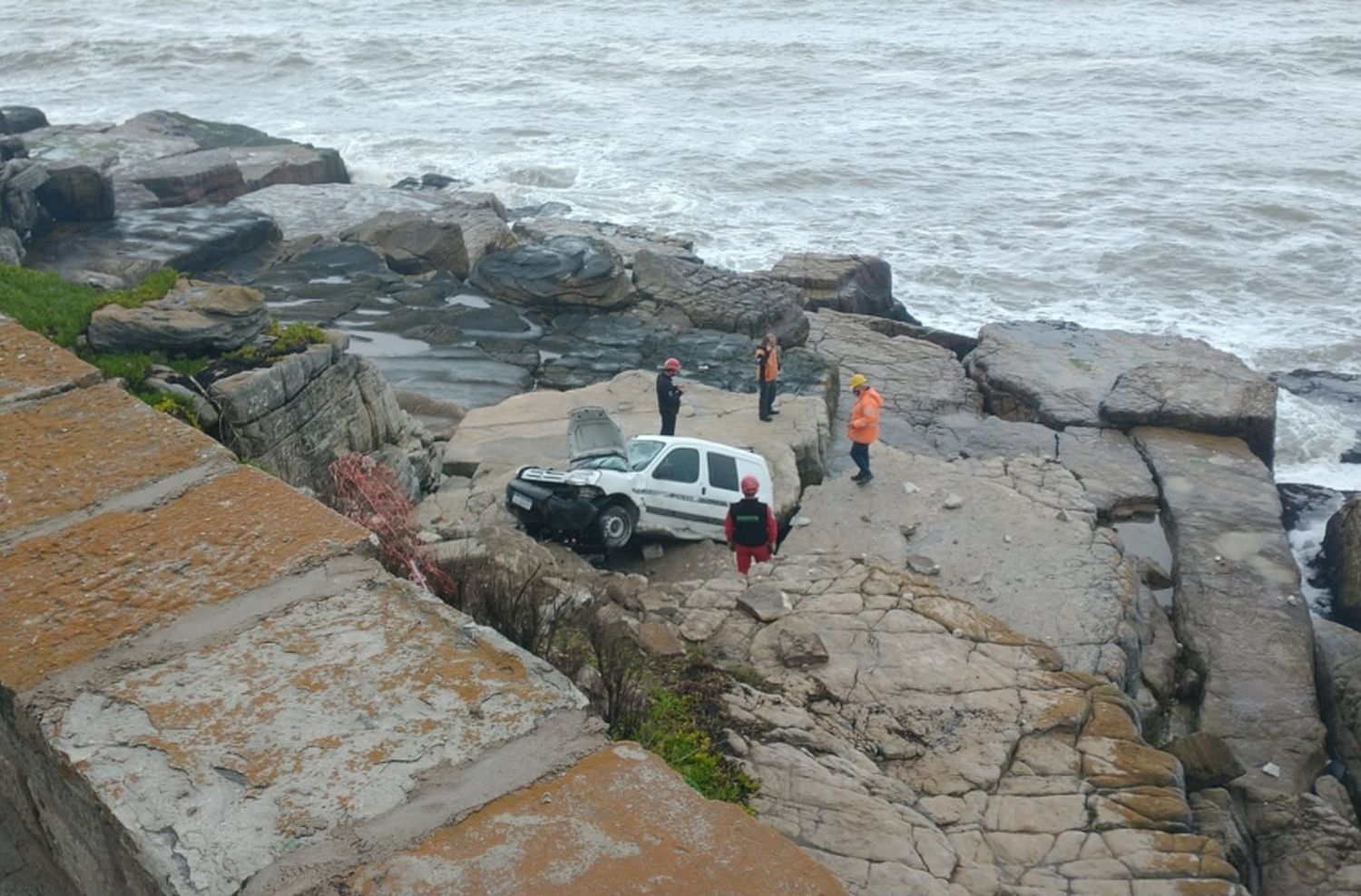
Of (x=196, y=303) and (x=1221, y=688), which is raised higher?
(x=196, y=303)

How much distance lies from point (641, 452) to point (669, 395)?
1.93 meters

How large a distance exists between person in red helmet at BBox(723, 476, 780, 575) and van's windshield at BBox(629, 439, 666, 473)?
183 cm

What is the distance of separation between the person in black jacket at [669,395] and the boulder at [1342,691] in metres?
8.00

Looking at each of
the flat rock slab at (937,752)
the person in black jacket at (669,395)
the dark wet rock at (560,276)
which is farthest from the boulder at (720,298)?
the flat rock slab at (937,752)

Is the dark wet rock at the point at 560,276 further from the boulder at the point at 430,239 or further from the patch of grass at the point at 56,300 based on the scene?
the patch of grass at the point at 56,300

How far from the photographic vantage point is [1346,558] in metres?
16.6

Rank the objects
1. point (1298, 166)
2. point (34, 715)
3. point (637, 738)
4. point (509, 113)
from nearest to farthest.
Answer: point (34, 715), point (637, 738), point (1298, 166), point (509, 113)

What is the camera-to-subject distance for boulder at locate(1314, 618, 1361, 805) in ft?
42.8

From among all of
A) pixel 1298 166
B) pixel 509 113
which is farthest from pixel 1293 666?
pixel 509 113

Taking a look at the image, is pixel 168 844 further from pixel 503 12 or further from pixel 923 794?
pixel 503 12

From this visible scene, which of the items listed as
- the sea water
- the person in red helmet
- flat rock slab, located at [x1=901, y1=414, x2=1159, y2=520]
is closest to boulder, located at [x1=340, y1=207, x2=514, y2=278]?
the sea water

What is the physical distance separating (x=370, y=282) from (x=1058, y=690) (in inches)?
668

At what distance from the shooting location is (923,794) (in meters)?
7.86

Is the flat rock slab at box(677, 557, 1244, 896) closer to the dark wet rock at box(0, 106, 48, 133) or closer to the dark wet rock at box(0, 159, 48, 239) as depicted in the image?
the dark wet rock at box(0, 159, 48, 239)
